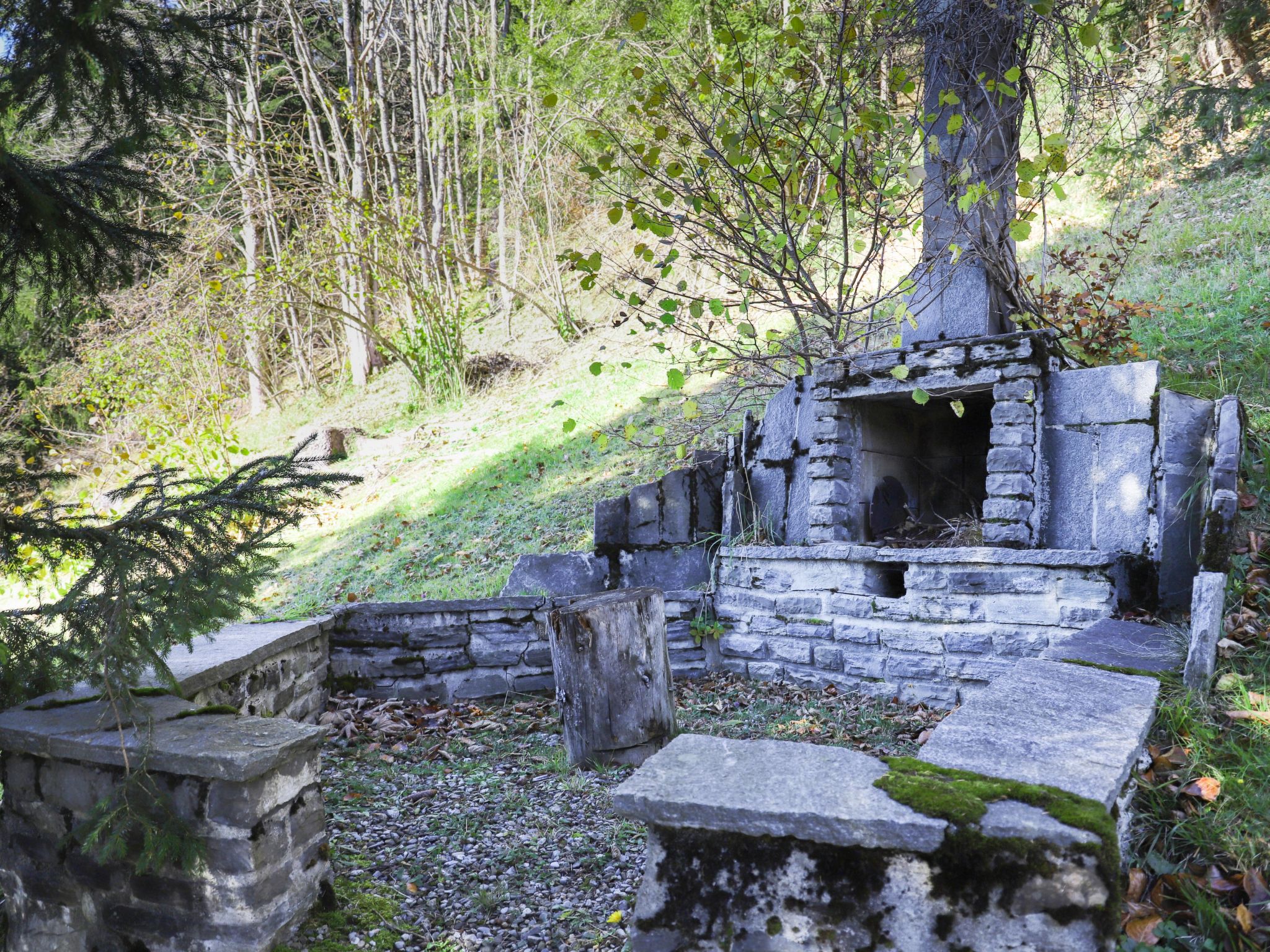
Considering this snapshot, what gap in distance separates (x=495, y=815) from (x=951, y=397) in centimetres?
329

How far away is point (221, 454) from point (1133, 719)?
9.21 meters

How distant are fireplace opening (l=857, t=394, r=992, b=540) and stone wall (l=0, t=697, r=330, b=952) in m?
3.54

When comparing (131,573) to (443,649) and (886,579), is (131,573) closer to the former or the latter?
(443,649)

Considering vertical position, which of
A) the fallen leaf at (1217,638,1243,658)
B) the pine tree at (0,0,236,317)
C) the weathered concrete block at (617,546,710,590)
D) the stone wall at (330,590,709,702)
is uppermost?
the pine tree at (0,0,236,317)

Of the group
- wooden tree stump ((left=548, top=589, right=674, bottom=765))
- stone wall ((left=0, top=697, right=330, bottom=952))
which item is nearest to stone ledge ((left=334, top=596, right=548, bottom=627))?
wooden tree stump ((left=548, top=589, right=674, bottom=765))

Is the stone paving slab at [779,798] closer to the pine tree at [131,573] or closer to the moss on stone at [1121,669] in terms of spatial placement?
the moss on stone at [1121,669]

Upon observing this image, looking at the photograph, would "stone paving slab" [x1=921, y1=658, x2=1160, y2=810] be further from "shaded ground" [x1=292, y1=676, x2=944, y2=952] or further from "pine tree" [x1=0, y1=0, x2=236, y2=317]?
"pine tree" [x1=0, y1=0, x2=236, y2=317]

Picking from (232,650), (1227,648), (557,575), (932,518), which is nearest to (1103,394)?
(932,518)

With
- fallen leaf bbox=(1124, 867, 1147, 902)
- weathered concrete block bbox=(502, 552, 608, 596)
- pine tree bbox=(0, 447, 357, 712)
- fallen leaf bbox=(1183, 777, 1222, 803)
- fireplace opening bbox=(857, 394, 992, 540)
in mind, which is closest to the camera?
fallen leaf bbox=(1124, 867, 1147, 902)

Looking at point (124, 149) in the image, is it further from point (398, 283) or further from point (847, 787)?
point (398, 283)

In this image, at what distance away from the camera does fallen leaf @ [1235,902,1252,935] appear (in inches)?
71.3

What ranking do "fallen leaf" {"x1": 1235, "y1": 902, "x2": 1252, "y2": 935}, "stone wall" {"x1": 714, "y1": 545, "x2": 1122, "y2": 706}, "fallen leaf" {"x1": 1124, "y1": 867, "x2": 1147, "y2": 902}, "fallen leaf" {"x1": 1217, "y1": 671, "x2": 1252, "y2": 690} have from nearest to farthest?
"fallen leaf" {"x1": 1235, "y1": 902, "x2": 1252, "y2": 935}, "fallen leaf" {"x1": 1124, "y1": 867, "x2": 1147, "y2": 902}, "fallen leaf" {"x1": 1217, "y1": 671, "x2": 1252, "y2": 690}, "stone wall" {"x1": 714, "y1": 545, "x2": 1122, "y2": 706}

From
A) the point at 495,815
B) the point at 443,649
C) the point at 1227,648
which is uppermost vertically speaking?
the point at 1227,648

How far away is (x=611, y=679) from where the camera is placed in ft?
12.4
